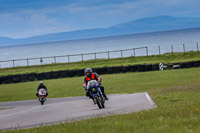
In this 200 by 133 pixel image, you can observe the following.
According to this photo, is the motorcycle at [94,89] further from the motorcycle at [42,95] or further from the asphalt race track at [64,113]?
the motorcycle at [42,95]

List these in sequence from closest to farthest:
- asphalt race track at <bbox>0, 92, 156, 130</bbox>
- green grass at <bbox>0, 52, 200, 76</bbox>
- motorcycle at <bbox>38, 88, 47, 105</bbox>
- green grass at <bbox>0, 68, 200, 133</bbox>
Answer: green grass at <bbox>0, 68, 200, 133</bbox> < asphalt race track at <bbox>0, 92, 156, 130</bbox> < motorcycle at <bbox>38, 88, 47, 105</bbox> < green grass at <bbox>0, 52, 200, 76</bbox>

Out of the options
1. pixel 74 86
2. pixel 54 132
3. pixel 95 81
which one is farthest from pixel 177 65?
pixel 54 132

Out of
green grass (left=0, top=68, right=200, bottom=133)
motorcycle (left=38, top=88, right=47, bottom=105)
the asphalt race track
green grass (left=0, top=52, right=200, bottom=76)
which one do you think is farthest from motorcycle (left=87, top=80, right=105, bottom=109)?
green grass (left=0, top=52, right=200, bottom=76)

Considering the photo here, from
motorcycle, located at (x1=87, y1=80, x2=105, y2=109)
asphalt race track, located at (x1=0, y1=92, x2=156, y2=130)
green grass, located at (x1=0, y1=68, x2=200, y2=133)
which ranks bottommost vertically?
asphalt race track, located at (x1=0, y1=92, x2=156, y2=130)

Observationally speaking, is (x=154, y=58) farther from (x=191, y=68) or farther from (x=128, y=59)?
(x=191, y=68)

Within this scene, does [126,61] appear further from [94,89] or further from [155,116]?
[155,116]

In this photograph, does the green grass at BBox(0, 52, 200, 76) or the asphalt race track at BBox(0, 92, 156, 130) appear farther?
the green grass at BBox(0, 52, 200, 76)

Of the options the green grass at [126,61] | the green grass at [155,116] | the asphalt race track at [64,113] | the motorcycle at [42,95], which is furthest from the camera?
the green grass at [126,61]

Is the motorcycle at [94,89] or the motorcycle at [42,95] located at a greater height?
the motorcycle at [94,89]

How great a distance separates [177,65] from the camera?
44531 millimetres

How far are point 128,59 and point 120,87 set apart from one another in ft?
75.9

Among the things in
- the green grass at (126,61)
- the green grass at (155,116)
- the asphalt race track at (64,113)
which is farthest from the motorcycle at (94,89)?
the green grass at (126,61)

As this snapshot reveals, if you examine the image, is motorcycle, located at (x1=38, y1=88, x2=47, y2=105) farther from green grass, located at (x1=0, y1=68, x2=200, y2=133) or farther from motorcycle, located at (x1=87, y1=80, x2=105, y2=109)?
motorcycle, located at (x1=87, y1=80, x2=105, y2=109)

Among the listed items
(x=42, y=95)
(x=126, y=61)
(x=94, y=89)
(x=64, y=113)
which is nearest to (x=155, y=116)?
(x=94, y=89)
